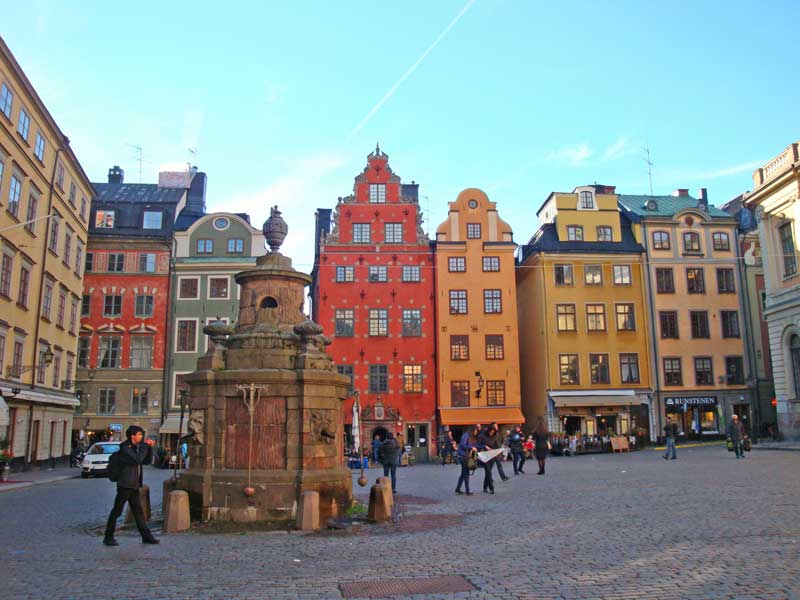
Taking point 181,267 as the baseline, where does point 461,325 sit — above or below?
below

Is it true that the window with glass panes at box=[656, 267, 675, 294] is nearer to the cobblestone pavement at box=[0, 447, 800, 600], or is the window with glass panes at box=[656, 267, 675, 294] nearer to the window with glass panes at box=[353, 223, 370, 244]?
the window with glass panes at box=[353, 223, 370, 244]

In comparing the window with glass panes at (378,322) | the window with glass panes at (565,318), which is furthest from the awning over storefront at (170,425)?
the window with glass panes at (565,318)

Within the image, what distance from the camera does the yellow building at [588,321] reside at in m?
46.6

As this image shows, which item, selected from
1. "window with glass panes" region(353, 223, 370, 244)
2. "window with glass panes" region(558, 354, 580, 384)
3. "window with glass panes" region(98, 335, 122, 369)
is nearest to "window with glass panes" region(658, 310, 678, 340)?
"window with glass panes" region(558, 354, 580, 384)

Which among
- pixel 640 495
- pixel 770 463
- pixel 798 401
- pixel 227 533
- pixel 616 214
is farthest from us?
pixel 616 214

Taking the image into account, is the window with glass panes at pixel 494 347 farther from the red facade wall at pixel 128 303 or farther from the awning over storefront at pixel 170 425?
the red facade wall at pixel 128 303

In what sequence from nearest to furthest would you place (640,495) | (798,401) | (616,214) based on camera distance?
(640,495) → (798,401) → (616,214)

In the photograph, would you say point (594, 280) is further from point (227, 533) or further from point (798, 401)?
point (227, 533)

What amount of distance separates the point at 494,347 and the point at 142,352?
900 inches

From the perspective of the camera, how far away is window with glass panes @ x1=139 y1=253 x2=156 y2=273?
4838 centimetres

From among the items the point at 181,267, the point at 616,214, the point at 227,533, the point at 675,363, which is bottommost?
the point at 227,533

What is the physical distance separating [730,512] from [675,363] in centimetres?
3702

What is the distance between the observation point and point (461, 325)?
154 feet

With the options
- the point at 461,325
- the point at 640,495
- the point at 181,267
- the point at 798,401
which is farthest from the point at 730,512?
the point at 181,267
